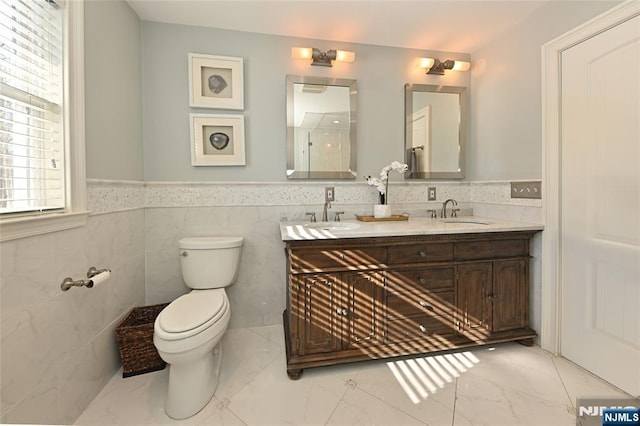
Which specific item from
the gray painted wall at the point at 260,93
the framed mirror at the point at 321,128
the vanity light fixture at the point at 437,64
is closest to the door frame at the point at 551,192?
the vanity light fixture at the point at 437,64

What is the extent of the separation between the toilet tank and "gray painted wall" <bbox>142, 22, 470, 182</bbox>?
508 millimetres

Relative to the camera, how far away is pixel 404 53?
2.28m

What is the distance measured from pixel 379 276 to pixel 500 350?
102 centimetres

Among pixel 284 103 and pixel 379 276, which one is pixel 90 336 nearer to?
pixel 379 276

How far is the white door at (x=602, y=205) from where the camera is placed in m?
1.38

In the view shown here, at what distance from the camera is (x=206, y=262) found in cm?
183

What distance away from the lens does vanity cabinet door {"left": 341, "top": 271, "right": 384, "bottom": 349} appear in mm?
1589

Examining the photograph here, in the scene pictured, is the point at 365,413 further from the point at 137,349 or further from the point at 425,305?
the point at 137,349

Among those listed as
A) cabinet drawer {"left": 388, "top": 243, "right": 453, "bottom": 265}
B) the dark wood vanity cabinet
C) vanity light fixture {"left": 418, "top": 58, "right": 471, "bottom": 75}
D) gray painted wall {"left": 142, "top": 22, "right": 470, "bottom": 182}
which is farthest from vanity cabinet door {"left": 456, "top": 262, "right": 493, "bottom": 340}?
vanity light fixture {"left": 418, "top": 58, "right": 471, "bottom": 75}

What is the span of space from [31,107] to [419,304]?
212 centimetres

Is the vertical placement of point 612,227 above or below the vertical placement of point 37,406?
above

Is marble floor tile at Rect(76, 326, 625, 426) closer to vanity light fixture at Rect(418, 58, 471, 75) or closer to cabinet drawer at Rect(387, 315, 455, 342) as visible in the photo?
cabinet drawer at Rect(387, 315, 455, 342)

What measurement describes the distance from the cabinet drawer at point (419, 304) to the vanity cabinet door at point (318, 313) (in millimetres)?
328

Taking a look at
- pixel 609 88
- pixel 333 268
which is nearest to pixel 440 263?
pixel 333 268
